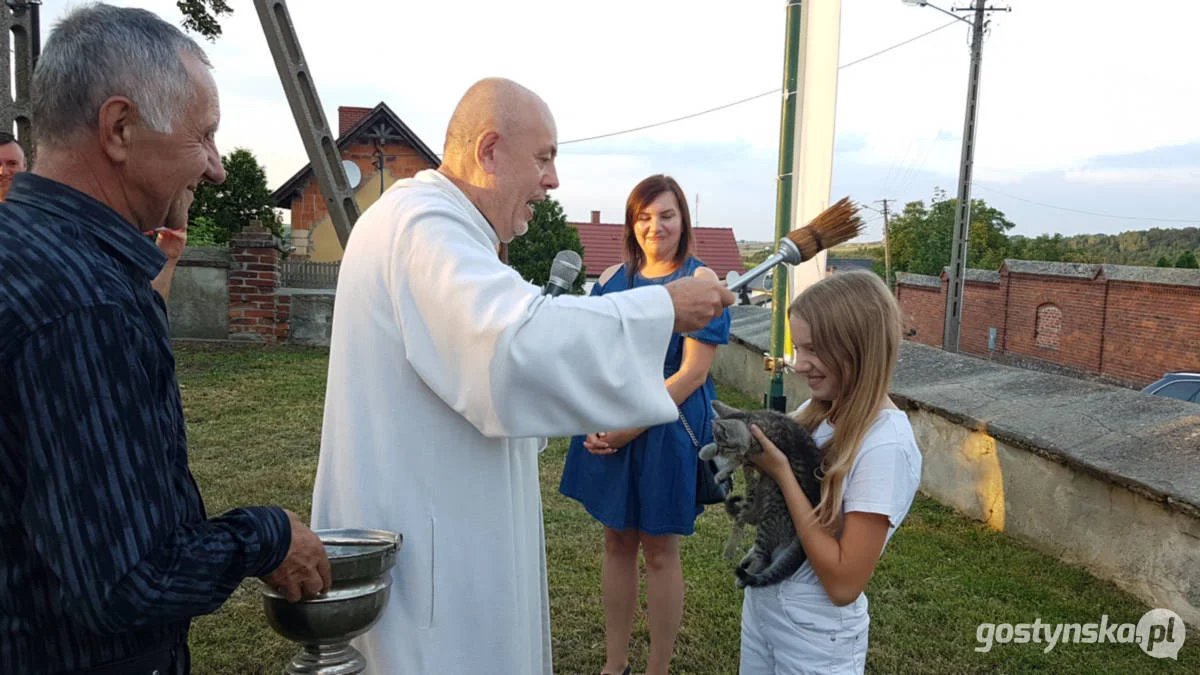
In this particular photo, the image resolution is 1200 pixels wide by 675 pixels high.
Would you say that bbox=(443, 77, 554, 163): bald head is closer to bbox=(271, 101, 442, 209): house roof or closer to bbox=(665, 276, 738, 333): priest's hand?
bbox=(665, 276, 738, 333): priest's hand

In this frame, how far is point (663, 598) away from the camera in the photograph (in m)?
3.52

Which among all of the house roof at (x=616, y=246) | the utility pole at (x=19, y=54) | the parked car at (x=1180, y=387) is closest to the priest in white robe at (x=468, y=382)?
the utility pole at (x=19, y=54)

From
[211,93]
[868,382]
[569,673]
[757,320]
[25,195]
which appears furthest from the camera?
[757,320]

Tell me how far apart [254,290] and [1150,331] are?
2221cm

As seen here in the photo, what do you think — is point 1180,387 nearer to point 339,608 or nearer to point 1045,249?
point 339,608

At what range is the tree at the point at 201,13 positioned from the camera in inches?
390

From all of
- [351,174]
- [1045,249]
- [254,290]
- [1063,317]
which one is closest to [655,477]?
[351,174]

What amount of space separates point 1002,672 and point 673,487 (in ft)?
5.78

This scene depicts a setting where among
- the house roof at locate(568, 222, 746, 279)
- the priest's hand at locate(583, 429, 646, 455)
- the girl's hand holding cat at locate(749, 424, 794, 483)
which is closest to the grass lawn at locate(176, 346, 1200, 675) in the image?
the priest's hand at locate(583, 429, 646, 455)

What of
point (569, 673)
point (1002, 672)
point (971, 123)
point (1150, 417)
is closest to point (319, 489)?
point (569, 673)

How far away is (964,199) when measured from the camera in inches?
831

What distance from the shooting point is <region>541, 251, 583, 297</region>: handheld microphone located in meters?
2.09

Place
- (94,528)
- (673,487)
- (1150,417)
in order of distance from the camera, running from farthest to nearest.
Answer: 1. (1150,417)
2. (673,487)
3. (94,528)

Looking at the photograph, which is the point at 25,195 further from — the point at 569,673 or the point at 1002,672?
the point at 1002,672
